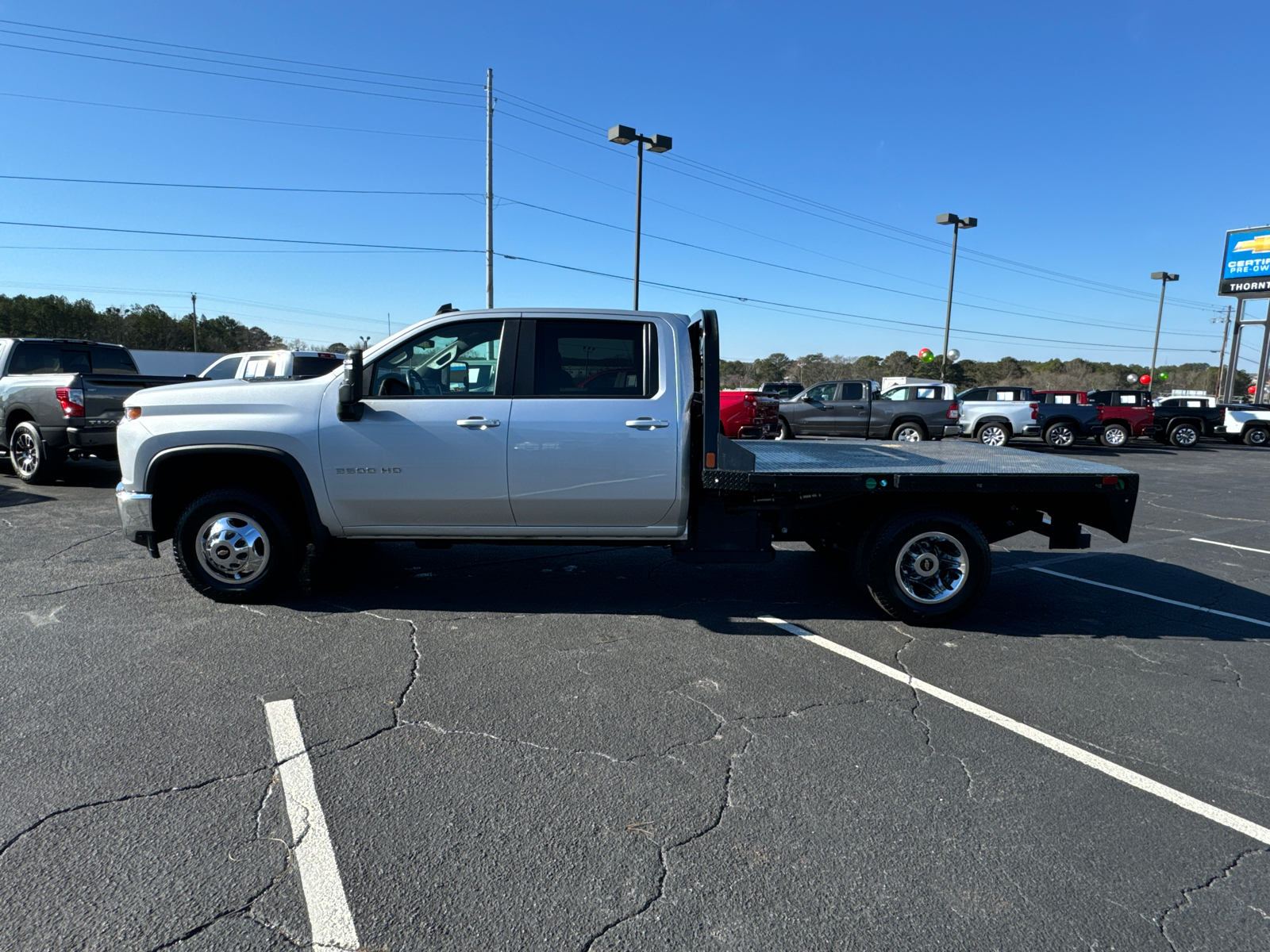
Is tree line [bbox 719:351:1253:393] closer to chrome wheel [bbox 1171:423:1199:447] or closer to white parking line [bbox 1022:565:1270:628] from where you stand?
chrome wheel [bbox 1171:423:1199:447]

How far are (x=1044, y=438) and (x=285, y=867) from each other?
78.9 ft

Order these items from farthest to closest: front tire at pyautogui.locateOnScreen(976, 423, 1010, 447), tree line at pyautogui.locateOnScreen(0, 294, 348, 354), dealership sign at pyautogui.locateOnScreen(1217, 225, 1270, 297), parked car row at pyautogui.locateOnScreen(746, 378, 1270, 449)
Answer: tree line at pyautogui.locateOnScreen(0, 294, 348, 354)
dealership sign at pyautogui.locateOnScreen(1217, 225, 1270, 297)
front tire at pyautogui.locateOnScreen(976, 423, 1010, 447)
parked car row at pyautogui.locateOnScreen(746, 378, 1270, 449)

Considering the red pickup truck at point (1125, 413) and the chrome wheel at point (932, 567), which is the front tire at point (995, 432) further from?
the chrome wheel at point (932, 567)

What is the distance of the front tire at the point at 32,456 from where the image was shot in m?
10.5

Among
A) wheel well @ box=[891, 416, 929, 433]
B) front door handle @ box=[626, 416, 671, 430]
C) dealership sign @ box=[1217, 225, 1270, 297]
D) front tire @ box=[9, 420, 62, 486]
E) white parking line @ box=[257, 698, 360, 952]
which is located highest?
dealership sign @ box=[1217, 225, 1270, 297]

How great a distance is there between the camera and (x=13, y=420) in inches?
421

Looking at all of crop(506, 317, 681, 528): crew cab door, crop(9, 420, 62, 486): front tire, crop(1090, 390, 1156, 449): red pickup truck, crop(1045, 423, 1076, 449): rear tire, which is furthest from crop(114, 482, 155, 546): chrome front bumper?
crop(1090, 390, 1156, 449): red pickup truck

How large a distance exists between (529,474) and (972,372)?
7875cm

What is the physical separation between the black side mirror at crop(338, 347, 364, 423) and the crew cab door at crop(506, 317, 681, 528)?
1025 millimetres

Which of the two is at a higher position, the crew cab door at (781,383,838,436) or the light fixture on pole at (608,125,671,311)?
Answer: the light fixture on pole at (608,125,671,311)

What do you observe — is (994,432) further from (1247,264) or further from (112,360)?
(1247,264)

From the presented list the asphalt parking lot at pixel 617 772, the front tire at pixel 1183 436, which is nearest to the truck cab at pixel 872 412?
the front tire at pixel 1183 436

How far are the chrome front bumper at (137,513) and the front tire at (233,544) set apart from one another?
0.59ft

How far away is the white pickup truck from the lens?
5234 millimetres
